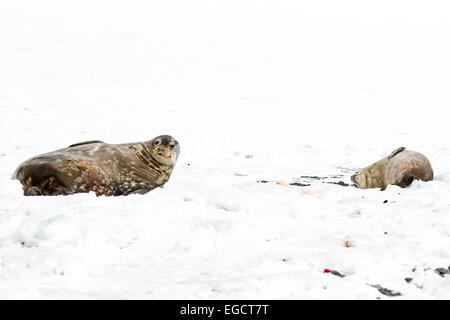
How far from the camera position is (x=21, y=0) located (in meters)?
23.5

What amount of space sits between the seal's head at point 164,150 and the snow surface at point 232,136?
0.96 feet

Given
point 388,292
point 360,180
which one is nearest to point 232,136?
point 360,180

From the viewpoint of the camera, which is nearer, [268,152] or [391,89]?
[268,152]

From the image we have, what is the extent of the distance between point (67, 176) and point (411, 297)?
3251 mm

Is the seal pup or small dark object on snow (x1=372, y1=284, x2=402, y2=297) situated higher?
small dark object on snow (x1=372, y1=284, x2=402, y2=297)

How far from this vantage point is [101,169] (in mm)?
5387

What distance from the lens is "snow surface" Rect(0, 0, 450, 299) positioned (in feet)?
10.3

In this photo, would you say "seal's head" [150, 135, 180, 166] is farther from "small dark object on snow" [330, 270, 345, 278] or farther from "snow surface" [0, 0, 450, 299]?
"small dark object on snow" [330, 270, 345, 278]

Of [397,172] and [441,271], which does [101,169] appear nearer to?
[441,271]

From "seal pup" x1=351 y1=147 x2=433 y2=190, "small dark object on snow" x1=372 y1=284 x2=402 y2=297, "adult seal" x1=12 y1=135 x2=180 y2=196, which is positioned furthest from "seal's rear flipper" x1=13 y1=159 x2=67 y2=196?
"seal pup" x1=351 y1=147 x2=433 y2=190

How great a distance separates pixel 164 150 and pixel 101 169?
38.4 inches

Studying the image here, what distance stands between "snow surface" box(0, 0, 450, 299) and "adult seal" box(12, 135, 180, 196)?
9.3 inches
